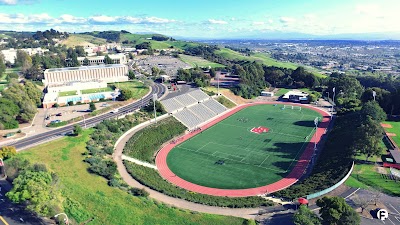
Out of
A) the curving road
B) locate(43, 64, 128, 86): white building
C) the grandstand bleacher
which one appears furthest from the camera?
locate(43, 64, 128, 86): white building

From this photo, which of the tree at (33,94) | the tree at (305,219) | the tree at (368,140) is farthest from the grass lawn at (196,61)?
the tree at (305,219)

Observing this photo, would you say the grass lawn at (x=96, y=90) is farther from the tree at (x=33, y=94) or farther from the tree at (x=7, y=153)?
the tree at (x=7, y=153)

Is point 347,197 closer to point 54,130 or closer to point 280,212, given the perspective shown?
point 280,212

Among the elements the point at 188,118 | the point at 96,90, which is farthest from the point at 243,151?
the point at 96,90

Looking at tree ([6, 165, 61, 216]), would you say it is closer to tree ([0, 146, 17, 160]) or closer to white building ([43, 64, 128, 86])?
tree ([0, 146, 17, 160])

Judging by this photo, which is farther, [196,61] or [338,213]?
[196,61]

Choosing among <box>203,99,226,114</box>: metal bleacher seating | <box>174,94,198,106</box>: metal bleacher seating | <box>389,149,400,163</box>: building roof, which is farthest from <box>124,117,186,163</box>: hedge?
<box>389,149,400,163</box>: building roof

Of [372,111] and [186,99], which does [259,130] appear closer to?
[372,111]
